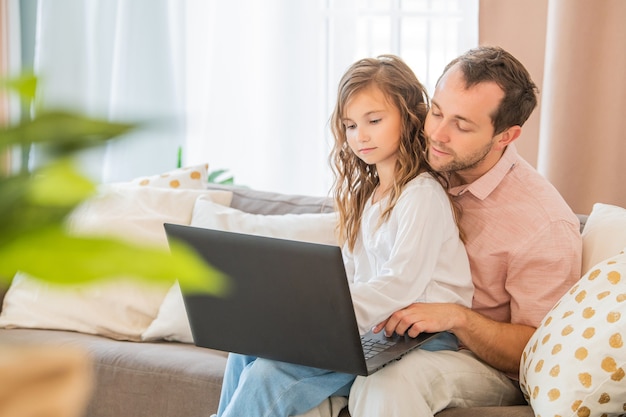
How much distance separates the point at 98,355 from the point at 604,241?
1213 millimetres

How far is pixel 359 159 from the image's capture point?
2.09 meters

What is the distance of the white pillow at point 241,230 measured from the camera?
91.0 inches

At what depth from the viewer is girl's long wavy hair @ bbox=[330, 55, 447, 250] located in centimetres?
194

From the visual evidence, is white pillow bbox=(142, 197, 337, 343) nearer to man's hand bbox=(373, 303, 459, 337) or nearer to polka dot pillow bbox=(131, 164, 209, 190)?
polka dot pillow bbox=(131, 164, 209, 190)

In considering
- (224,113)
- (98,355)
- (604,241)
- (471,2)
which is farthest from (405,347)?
(224,113)

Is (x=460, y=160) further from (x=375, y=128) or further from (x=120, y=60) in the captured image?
(x=120, y=60)

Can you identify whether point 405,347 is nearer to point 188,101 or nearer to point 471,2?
point 471,2

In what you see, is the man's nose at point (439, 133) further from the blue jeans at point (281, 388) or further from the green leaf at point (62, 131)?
the green leaf at point (62, 131)

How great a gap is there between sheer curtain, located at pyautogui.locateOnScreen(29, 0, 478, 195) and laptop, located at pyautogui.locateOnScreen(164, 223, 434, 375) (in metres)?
1.81

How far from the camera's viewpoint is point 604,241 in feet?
6.13

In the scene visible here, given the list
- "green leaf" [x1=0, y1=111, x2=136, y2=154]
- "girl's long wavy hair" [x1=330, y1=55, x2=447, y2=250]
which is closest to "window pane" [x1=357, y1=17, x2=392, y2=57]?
"girl's long wavy hair" [x1=330, y1=55, x2=447, y2=250]

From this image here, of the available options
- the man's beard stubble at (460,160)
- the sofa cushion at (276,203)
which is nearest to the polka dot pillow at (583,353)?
the man's beard stubble at (460,160)

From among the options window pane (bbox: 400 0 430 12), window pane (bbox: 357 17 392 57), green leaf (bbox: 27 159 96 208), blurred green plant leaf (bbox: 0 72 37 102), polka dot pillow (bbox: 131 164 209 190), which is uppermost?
window pane (bbox: 400 0 430 12)

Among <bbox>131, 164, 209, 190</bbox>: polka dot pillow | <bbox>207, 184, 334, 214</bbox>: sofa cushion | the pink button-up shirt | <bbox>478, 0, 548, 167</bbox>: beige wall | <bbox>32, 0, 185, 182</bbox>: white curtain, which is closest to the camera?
the pink button-up shirt
